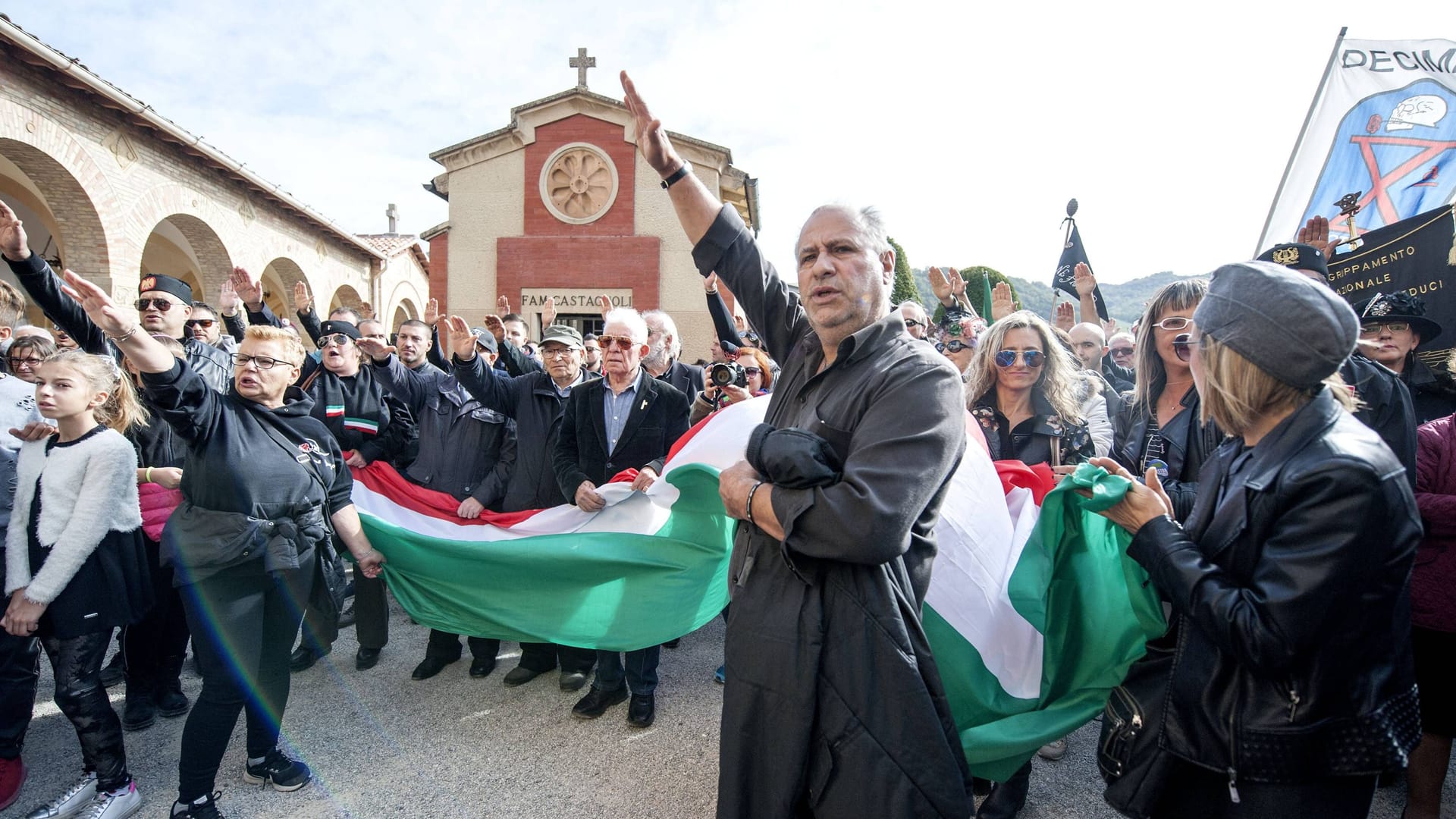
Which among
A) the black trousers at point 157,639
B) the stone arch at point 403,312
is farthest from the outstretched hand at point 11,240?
the stone arch at point 403,312

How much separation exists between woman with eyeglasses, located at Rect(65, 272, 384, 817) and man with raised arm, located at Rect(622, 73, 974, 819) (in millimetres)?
2074

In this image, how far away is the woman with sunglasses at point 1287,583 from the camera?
4.63 ft

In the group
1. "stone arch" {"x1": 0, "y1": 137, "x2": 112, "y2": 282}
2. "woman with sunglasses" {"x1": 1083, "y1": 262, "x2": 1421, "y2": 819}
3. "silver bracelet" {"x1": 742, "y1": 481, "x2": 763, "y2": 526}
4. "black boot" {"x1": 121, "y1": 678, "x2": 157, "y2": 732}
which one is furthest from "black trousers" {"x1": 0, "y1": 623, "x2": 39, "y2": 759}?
"stone arch" {"x1": 0, "y1": 137, "x2": 112, "y2": 282}

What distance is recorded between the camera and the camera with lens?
10.6 feet

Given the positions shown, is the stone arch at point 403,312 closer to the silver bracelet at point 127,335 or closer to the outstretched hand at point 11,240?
the outstretched hand at point 11,240

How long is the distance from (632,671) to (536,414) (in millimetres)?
1765

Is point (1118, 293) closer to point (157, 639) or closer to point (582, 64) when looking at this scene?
point (582, 64)

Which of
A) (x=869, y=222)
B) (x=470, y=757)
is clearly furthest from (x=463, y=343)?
(x=869, y=222)

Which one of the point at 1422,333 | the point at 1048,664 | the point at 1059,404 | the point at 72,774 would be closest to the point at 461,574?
the point at 72,774

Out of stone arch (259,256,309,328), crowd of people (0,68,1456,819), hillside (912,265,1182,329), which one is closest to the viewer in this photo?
crowd of people (0,68,1456,819)

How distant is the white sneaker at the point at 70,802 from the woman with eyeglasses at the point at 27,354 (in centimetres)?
239

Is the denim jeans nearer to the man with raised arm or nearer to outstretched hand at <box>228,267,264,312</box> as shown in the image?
the man with raised arm

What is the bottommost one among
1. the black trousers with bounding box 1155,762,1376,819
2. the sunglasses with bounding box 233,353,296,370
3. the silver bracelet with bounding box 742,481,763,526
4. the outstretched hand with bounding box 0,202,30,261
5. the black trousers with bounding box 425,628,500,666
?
the black trousers with bounding box 425,628,500,666

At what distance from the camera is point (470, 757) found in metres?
3.31
